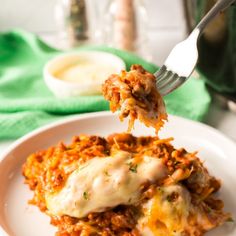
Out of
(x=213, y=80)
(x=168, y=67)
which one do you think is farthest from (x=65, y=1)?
(x=168, y=67)

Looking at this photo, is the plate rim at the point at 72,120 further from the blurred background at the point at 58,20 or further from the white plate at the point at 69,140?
the blurred background at the point at 58,20

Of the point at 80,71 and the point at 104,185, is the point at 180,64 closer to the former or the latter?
the point at 104,185

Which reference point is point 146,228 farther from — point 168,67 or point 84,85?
point 84,85

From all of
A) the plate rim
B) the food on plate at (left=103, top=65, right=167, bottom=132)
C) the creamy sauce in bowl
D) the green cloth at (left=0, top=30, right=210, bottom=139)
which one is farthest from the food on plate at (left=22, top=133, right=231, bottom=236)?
the creamy sauce in bowl

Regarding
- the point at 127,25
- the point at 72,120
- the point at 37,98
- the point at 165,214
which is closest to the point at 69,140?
the point at 72,120

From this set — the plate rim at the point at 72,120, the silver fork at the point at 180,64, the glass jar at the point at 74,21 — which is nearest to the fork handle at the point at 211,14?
the silver fork at the point at 180,64

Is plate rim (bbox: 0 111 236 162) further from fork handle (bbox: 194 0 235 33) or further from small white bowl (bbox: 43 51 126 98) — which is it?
fork handle (bbox: 194 0 235 33)
